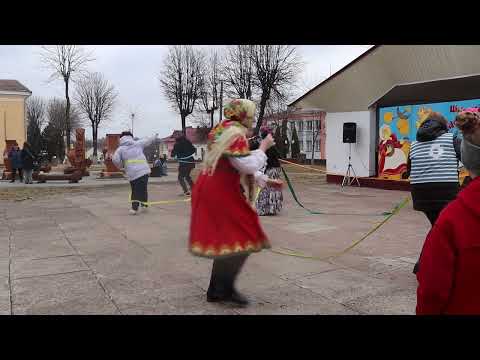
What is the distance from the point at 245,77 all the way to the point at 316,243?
2732cm

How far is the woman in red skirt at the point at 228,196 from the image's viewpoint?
11.1ft

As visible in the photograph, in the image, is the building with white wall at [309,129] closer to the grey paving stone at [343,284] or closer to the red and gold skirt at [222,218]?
the grey paving stone at [343,284]

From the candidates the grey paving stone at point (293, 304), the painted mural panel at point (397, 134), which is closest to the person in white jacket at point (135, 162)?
the grey paving stone at point (293, 304)

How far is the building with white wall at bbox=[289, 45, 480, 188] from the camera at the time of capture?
11641 millimetres

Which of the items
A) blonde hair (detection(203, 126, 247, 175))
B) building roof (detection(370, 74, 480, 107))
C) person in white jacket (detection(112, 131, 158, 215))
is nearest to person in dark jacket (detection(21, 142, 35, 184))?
person in white jacket (detection(112, 131, 158, 215))

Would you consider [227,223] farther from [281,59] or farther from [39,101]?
[39,101]

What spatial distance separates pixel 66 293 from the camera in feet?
13.3

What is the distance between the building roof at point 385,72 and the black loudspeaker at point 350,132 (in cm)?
72

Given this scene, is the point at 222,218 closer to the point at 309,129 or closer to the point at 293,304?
the point at 293,304

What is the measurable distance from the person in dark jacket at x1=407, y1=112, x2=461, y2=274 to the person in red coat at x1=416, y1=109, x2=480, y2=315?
295 centimetres

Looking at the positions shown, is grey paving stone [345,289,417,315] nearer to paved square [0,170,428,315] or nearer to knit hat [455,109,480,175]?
paved square [0,170,428,315]

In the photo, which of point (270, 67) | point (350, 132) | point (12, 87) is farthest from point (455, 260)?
point (12, 87)

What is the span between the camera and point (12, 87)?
154ft

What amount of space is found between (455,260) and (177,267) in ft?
12.6
